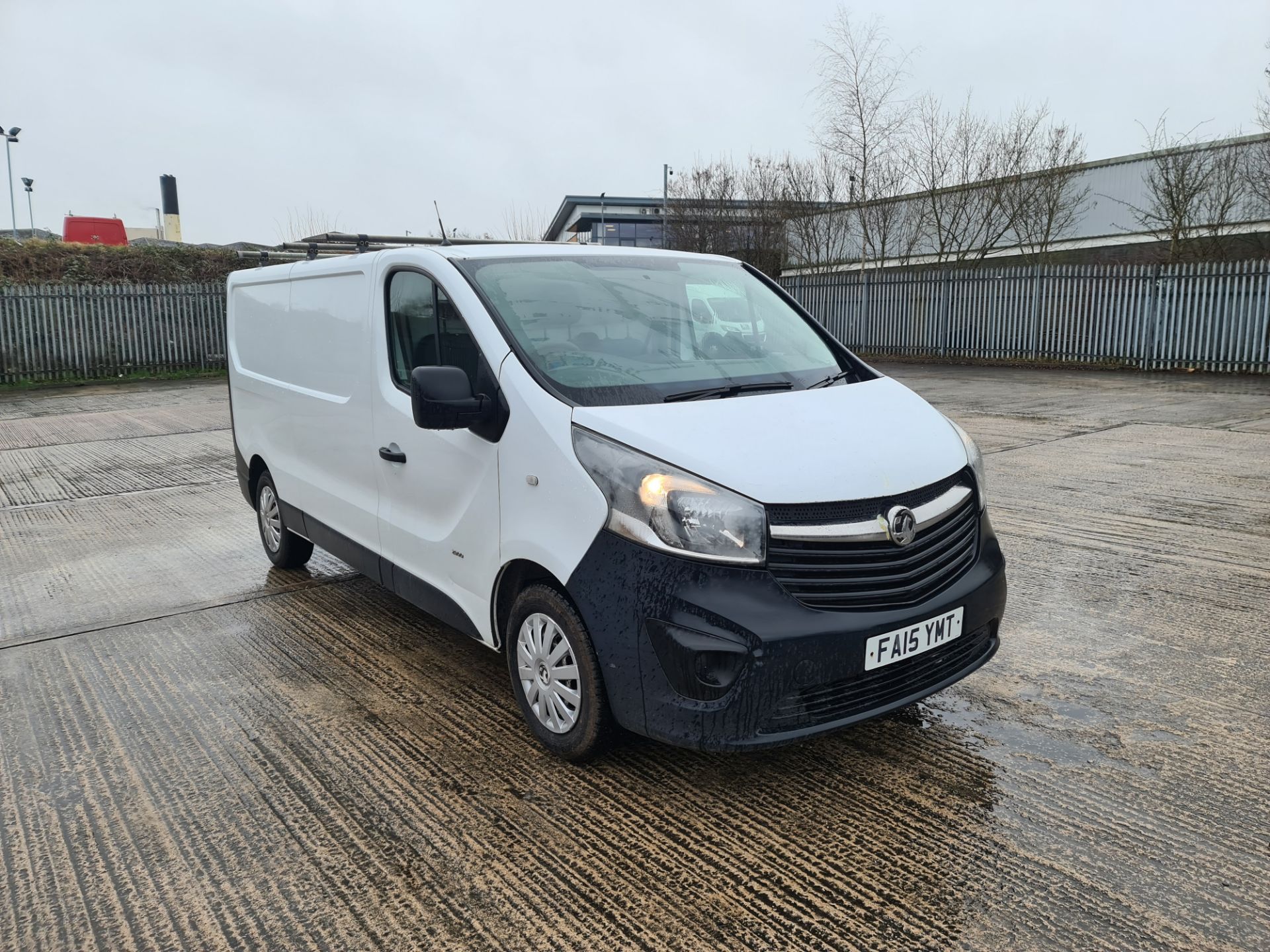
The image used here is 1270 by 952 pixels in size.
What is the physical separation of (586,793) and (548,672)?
1.36 ft

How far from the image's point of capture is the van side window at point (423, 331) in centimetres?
379

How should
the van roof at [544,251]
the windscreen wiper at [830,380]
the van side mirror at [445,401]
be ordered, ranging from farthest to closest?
the van roof at [544,251] → the windscreen wiper at [830,380] → the van side mirror at [445,401]

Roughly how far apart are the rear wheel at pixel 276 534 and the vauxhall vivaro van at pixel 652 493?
1301mm

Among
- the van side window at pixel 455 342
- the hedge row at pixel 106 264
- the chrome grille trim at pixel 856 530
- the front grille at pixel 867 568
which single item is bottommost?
the front grille at pixel 867 568

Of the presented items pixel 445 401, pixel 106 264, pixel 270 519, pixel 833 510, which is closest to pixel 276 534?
pixel 270 519

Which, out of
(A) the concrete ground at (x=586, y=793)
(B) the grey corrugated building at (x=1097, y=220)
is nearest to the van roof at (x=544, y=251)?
(A) the concrete ground at (x=586, y=793)

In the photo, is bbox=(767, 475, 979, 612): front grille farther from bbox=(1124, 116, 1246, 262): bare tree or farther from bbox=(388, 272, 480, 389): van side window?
bbox=(1124, 116, 1246, 262): bare tree

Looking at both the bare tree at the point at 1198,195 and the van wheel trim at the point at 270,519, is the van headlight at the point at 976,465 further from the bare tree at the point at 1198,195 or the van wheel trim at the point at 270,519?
the bare tree at the point at 1198,195

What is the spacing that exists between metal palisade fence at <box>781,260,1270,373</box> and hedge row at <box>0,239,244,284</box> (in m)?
15.6

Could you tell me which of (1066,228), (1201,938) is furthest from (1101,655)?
(1066,228)

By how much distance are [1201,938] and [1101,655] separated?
202 centimetres

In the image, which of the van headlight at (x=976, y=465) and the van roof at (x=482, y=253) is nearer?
the van headlight at (x=976, y=465)

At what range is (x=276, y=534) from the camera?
602 centimetres

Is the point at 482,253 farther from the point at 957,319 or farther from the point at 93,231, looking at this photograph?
the point at 93,231
